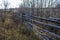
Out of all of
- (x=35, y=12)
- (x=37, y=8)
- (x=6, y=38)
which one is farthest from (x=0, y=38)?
(x=37, y=8)

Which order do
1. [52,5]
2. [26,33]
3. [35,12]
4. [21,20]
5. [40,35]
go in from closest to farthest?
[40,35]
[26,33]
[21,20]
[35,12]
[52,5]

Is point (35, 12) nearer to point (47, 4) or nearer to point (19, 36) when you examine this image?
point (47, 4)

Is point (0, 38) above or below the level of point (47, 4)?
below

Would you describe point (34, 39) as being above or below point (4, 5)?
below

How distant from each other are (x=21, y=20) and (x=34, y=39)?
4.84 metres

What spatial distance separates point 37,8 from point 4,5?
4813 mm

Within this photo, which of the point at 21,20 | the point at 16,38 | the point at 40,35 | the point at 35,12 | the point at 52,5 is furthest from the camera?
the point at 52,5

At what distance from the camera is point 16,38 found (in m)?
8.08

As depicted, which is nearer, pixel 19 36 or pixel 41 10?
pixel 19 36

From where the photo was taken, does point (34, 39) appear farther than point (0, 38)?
No

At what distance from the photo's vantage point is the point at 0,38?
8.43 metres

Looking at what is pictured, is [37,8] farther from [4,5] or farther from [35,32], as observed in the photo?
[35,32]

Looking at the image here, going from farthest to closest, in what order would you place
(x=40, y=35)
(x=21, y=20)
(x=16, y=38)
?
(x=21, y=20)
(x=16, y=38)
(x=40, y=35)

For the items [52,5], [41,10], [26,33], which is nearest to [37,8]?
[41,10]
